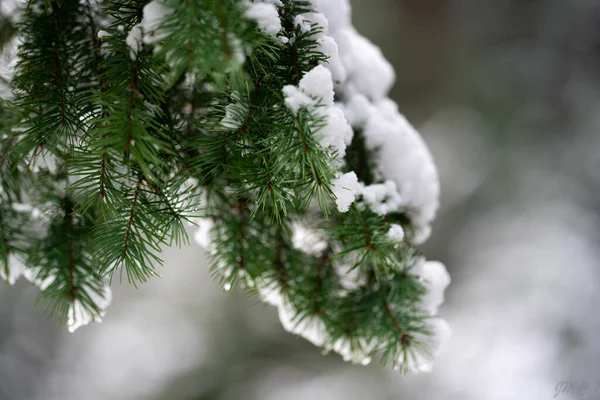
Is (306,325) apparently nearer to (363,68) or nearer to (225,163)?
(225,163)

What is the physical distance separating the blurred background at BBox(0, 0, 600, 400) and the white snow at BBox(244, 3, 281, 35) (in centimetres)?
253

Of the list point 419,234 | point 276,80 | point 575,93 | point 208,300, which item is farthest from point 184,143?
point 575,93

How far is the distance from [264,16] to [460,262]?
2.83m

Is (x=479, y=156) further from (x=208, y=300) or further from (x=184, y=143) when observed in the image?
(x=184, y=143)

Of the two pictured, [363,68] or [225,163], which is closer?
[225,163]

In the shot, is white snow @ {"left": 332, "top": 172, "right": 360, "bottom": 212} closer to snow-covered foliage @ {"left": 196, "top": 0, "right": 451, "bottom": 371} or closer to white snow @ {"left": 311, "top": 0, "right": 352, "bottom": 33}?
snow-covered foliage @ {"left": 196, "top": 0, "right": 451, "bottom": 371}

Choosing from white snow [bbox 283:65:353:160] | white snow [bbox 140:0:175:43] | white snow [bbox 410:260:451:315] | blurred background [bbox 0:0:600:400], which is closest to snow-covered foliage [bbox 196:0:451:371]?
white snow [bbox 410:260:451:315]

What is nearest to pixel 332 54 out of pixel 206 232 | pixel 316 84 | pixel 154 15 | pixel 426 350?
pixel 316 84

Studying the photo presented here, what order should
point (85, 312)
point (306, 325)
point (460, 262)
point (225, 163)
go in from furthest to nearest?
point (460, 262), point (306, 325), point (85, 312), point (225, 163)

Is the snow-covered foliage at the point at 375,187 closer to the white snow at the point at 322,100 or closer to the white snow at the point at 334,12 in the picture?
the white snow at the point at 334,12

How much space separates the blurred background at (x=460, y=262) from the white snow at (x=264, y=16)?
2.53m

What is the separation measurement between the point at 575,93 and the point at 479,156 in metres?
0.84

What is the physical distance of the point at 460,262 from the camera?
9.52ft

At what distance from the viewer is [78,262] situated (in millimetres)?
669
